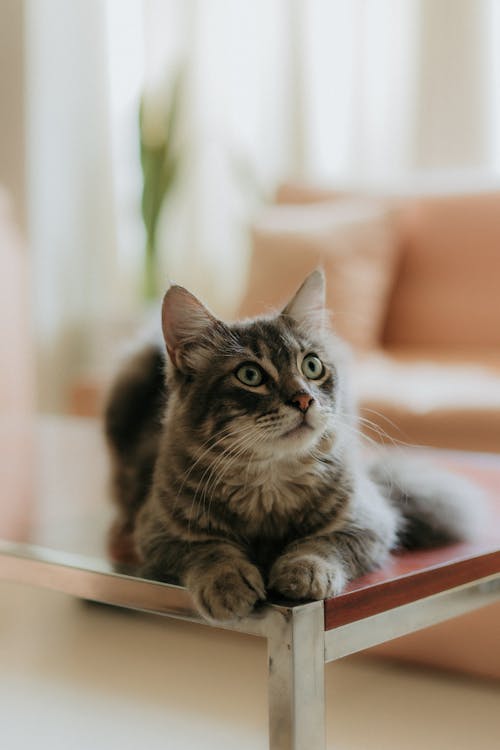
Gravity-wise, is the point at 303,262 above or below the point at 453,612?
above

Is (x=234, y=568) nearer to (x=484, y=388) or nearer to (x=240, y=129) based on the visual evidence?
(x=484, y=388)

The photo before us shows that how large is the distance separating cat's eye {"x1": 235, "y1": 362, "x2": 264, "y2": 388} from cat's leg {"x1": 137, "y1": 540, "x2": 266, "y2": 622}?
179mm

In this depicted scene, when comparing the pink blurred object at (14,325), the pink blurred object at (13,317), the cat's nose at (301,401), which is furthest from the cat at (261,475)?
the pink blurred object at (13,317)

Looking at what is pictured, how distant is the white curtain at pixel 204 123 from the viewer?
138 inches

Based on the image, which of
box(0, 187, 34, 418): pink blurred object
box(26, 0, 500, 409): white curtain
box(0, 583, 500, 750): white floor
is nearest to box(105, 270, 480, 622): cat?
box(0, 583, 500, 750): white floor

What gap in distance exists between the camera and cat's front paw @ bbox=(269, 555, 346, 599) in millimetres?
931

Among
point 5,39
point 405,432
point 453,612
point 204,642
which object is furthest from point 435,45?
point 453,612

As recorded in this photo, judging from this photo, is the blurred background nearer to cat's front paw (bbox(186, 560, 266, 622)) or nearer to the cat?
the cat

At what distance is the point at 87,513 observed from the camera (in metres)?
1.51

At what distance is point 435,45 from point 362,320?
4.14 feet

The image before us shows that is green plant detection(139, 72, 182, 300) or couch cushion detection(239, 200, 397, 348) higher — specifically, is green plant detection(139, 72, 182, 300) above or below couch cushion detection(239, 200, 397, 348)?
above

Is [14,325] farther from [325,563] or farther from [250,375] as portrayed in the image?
[325,563]

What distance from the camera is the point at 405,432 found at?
7.10 feet

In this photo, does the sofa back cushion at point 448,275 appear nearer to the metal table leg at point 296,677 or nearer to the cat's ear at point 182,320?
the cat's ear at point 182,320
